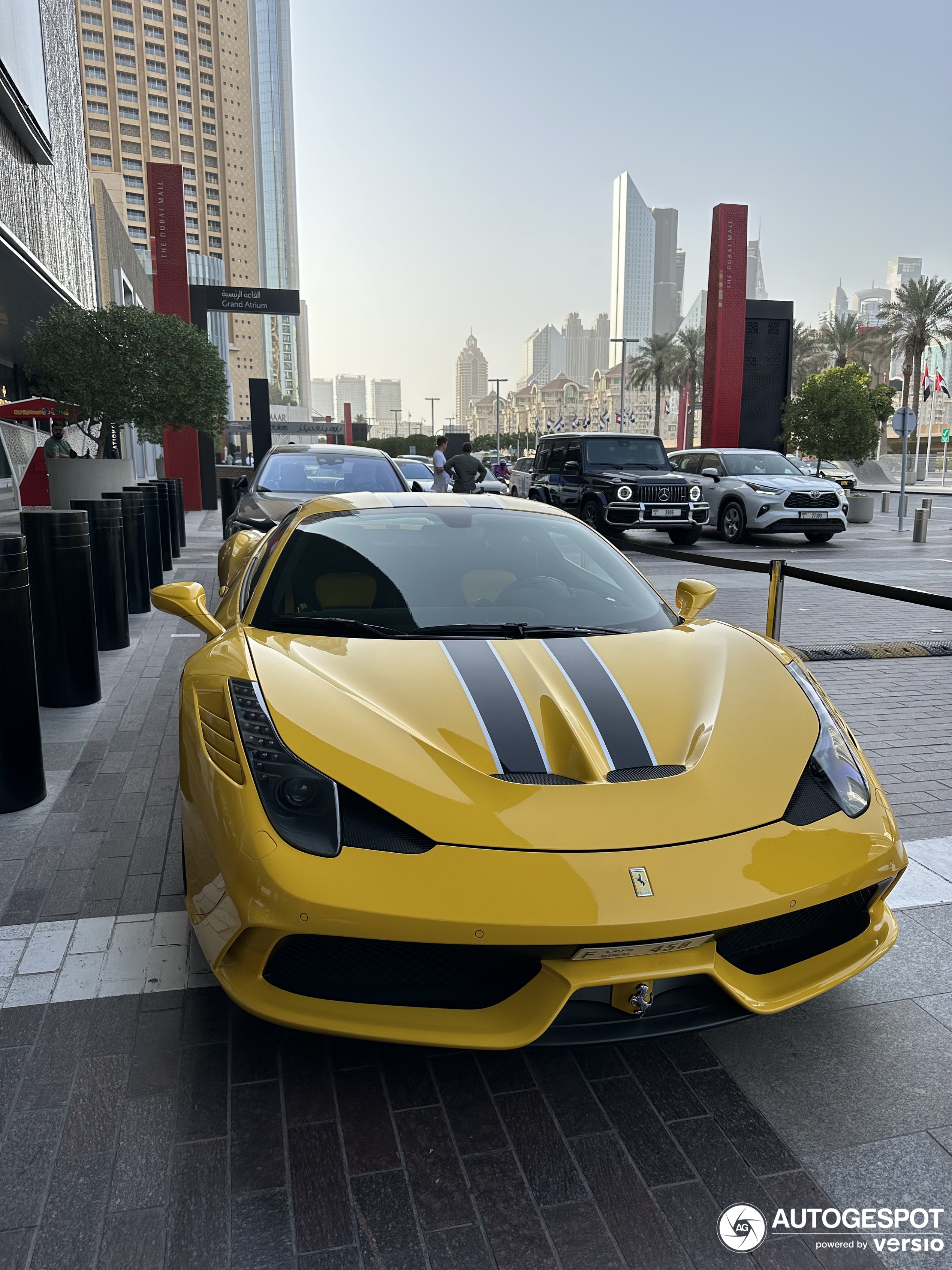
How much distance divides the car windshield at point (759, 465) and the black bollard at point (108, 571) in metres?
12.7

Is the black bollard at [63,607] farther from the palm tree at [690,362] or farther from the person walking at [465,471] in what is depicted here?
the palm tree at [690,362]

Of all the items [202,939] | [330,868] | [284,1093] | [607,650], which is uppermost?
[607,650]

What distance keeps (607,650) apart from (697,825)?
864 mm

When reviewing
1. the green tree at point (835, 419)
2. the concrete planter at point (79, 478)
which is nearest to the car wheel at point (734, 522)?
the green tree at point (835, 419)

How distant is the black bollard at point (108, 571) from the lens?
7008mm

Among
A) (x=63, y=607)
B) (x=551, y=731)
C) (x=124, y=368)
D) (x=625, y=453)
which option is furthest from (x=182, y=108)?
(x=551, y=731)

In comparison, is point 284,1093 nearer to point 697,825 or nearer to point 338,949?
point 338,949

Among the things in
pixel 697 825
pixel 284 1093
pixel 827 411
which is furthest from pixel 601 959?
pixel 827 411

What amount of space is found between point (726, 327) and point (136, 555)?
21.1 meters

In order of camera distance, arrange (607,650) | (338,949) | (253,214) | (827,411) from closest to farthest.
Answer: (338,949), (607,650), (827,411), (253,214)

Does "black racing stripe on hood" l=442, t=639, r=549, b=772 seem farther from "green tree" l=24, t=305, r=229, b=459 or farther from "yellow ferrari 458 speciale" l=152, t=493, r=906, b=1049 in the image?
"green tree" l=24, t=305, r=229, b=459

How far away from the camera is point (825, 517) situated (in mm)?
16188

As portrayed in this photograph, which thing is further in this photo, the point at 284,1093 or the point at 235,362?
the point at 235,362

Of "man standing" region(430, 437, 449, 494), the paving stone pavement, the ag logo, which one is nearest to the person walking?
"man standing" region(430, 437, 449, 494)
